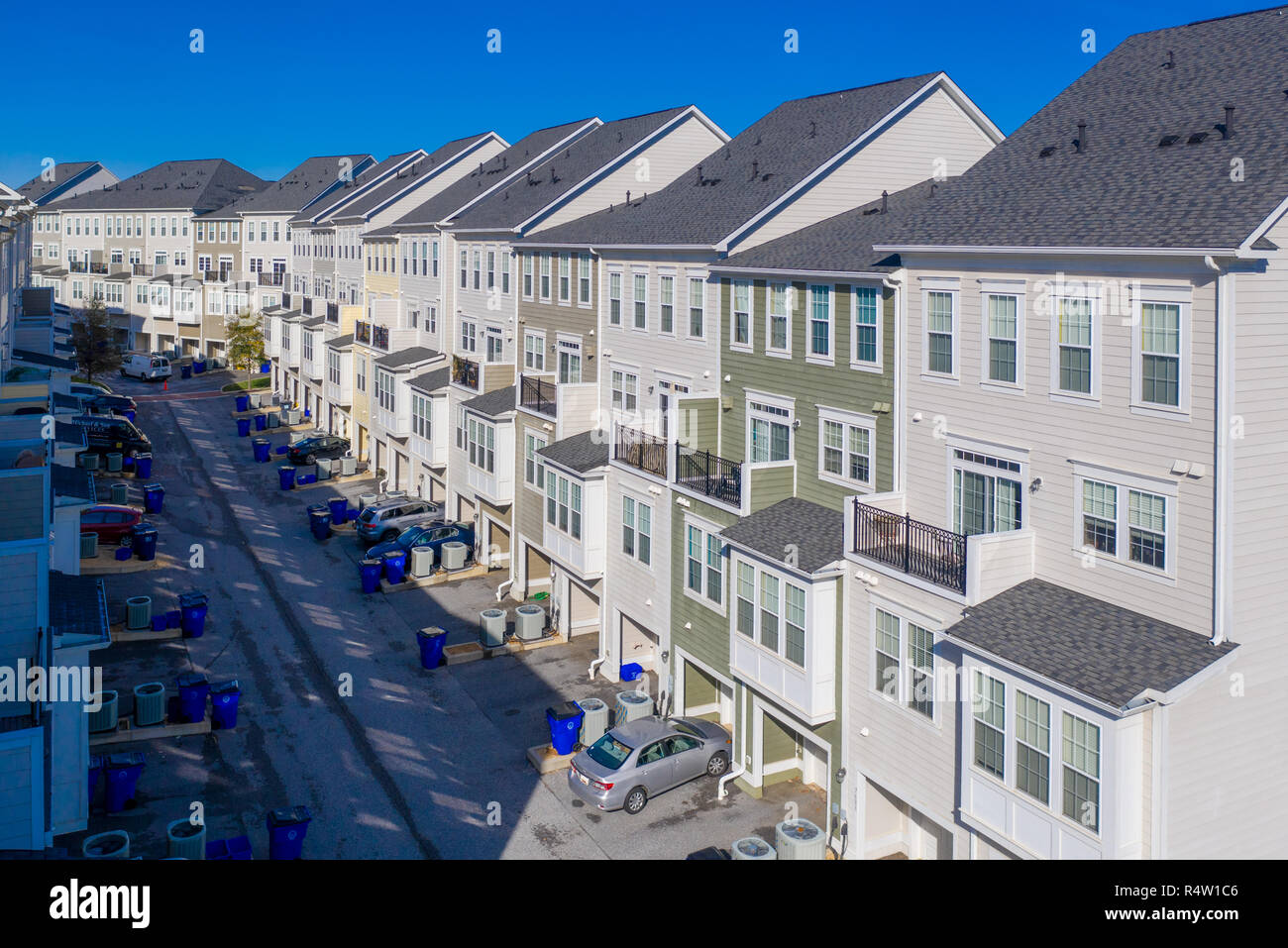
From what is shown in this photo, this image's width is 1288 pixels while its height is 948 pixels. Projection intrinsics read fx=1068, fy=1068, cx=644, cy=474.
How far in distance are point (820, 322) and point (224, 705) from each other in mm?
15484

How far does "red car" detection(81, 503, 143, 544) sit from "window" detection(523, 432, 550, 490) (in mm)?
16076

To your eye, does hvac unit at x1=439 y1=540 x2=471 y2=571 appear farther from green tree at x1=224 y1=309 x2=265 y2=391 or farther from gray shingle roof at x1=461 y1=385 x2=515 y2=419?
green tree at x1=224 y1=309 x2=265 y2=391

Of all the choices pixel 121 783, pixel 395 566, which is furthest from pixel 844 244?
pixel 395 566

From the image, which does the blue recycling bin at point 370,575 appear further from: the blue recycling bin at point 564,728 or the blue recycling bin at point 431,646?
the blue recycling bin at point 564,728

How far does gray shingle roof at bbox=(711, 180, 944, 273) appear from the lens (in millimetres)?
20000

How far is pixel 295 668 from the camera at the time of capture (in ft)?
90.8

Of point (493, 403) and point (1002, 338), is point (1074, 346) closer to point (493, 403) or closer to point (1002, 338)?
point (1002, 338)

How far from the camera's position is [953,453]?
1769cm

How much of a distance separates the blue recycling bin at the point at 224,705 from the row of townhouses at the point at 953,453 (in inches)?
350

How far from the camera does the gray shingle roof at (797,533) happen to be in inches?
741

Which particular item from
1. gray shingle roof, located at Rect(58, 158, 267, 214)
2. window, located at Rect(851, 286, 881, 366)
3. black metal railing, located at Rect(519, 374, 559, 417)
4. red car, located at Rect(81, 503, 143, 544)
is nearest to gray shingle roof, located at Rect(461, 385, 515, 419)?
black metal railing, located at Rect(519, 374, 559, 417)

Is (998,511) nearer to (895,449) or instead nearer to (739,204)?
(895,449)
